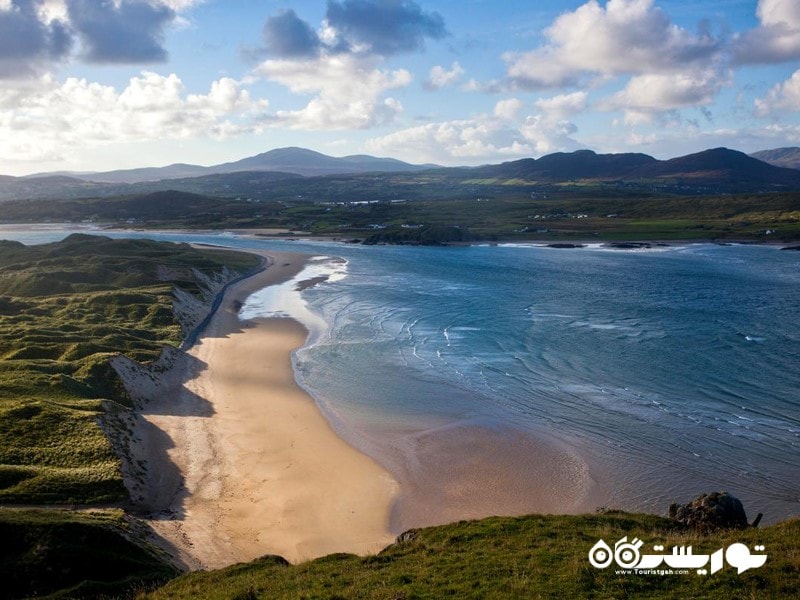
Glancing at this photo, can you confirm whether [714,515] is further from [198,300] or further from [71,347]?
[198,300]

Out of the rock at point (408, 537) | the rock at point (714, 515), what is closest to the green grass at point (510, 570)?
the rock at point (408, 537)

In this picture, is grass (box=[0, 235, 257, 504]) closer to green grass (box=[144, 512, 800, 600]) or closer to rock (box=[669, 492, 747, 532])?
green grass (box=[144, 512, 800, 600])

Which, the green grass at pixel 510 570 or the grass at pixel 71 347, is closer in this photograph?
the green grass at pixel 510 570

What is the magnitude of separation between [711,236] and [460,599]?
15461 cm

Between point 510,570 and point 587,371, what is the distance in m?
32.1

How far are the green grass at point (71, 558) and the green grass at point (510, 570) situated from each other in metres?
2.09

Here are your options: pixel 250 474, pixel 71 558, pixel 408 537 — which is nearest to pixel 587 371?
pixel 250 474

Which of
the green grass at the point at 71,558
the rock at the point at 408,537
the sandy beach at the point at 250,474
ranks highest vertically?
the green grass at the point at 71,558

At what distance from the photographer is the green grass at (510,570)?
15047mm

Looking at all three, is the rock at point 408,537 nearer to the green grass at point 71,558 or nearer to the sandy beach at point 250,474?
the sandy beach at point 250,474

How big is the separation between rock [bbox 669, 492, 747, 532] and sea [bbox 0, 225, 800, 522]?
18.4ft

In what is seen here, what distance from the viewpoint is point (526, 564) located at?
676 inches

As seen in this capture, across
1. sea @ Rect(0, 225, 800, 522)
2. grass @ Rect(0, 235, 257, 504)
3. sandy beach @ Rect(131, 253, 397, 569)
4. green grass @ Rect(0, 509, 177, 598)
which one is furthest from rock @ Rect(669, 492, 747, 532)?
grass @ Rect(0, 235, 257, 504)

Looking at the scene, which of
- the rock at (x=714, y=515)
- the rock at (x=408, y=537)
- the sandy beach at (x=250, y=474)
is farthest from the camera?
the sandy beach at (x=250, y=474)
